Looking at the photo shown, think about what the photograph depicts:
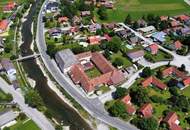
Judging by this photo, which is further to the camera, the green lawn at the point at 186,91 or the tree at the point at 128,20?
the tree at the point at 128,20

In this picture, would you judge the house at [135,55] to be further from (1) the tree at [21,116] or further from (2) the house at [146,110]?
(1) the tree at [21,116]

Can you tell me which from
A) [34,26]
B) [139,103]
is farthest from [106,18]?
[139,103]

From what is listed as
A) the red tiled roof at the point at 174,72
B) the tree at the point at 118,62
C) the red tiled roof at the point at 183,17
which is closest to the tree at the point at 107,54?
the tree at the point at 118,62

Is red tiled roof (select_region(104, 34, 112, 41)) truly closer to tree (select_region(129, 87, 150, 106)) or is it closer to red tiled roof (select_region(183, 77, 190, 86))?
tree (select_region(129, 87, 150, 106))

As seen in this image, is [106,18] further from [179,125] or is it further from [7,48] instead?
[179,125]

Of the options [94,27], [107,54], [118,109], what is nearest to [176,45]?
[107,54]

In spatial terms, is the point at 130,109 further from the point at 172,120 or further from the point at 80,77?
the point at 80,77
